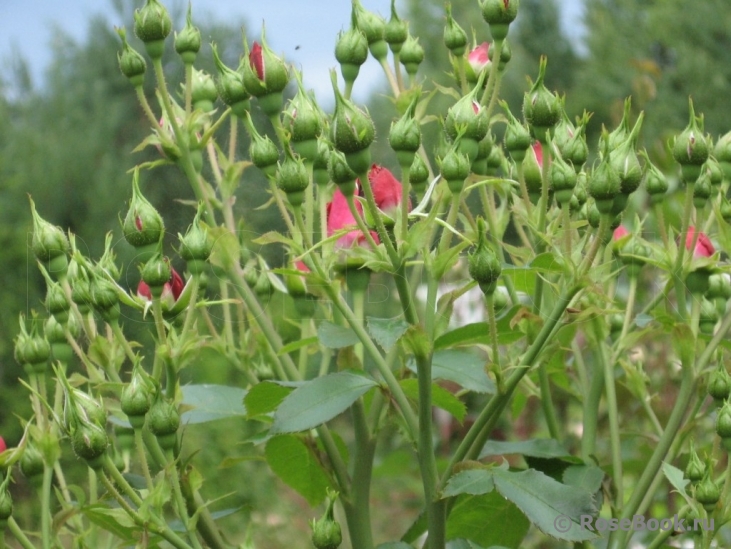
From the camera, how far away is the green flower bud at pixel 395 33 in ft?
2.14

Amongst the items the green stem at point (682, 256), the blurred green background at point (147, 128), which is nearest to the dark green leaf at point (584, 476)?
the green stem at point (682, 256)

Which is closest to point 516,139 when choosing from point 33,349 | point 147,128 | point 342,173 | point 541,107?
point 541,107

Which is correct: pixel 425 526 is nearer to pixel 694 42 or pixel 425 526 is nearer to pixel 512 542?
pixel 512 542

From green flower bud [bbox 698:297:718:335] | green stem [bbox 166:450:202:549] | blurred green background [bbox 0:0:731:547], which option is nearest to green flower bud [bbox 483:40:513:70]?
green flower bud [bbox 698:297:718:335]

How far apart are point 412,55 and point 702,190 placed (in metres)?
0.22

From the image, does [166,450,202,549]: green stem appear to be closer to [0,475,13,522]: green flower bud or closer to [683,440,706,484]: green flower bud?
[0,475,13,522]: green flower bud

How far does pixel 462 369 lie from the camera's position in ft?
1.90

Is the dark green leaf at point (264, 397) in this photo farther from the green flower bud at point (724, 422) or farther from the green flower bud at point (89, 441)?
the green flower bud at point (724, 422)

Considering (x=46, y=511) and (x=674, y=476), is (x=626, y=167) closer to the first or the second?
(x=674, y=476)

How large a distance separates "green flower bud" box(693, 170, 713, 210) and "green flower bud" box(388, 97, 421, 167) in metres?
0.23

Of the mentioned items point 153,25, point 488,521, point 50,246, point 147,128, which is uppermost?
point 153,25

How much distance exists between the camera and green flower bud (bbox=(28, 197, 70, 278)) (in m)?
0.59

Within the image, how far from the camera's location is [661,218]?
0.60 metres

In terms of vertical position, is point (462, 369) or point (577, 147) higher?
point (577, 147)
